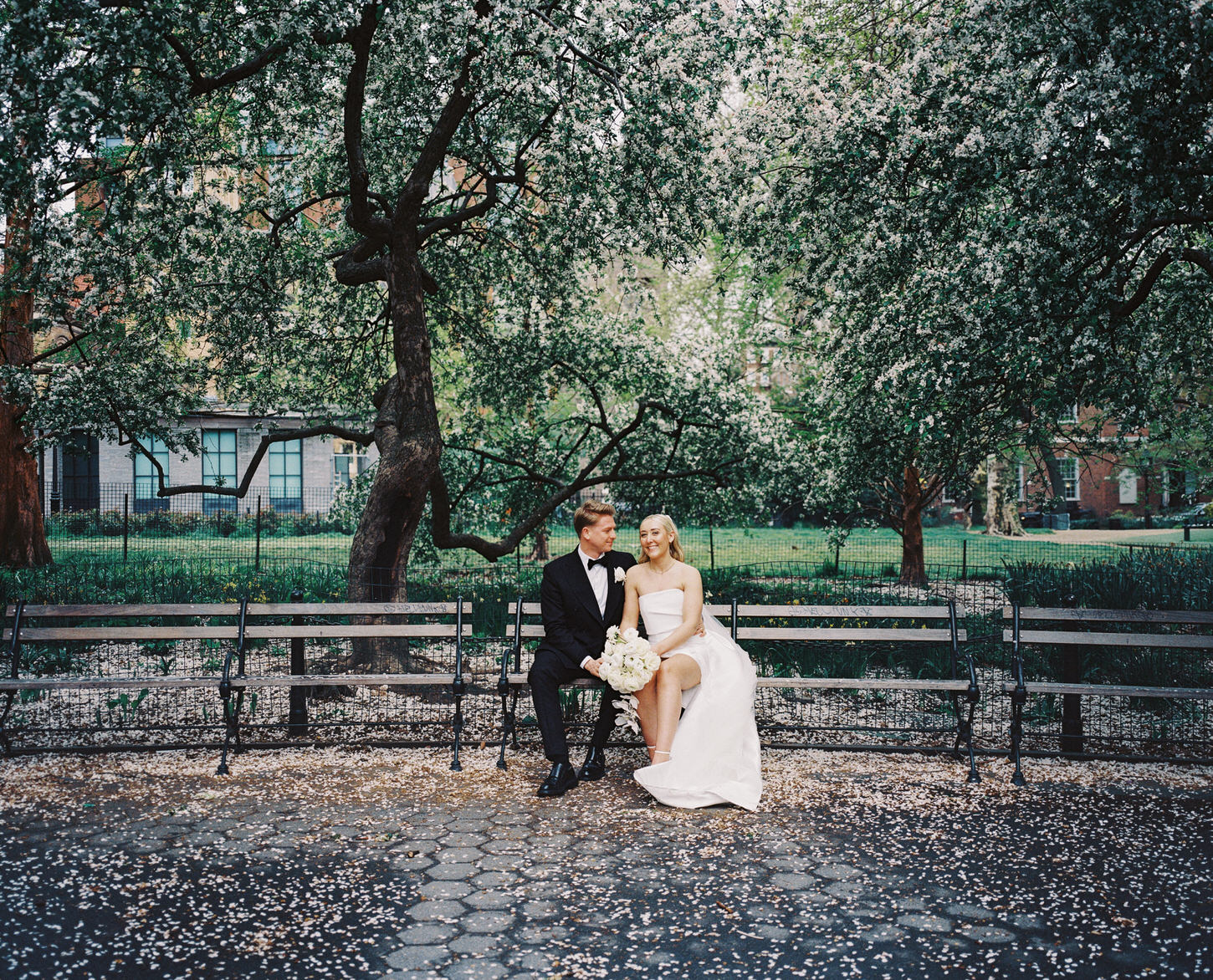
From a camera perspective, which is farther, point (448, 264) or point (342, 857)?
point (448, 264)

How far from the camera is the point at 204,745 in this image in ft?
23.7

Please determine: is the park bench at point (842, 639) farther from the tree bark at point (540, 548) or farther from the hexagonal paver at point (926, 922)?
the tree bark at point (540, 548)

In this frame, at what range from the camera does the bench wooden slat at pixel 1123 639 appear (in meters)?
6.67

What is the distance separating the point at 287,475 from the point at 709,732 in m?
29.2

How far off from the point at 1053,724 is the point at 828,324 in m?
5.31

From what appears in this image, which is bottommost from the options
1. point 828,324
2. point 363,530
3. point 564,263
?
point 363,530

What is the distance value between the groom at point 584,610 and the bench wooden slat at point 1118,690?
2646 mm

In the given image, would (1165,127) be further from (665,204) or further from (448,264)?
(448,264)

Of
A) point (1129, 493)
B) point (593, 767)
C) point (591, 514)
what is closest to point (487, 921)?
point (593, 767)

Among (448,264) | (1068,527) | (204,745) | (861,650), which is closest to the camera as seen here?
(204,745)

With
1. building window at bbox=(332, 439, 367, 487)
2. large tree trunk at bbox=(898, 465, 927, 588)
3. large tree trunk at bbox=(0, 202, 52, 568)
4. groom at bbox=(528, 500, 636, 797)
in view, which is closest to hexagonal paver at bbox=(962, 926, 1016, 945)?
groom at bbox=(528, 500, 636, 797)

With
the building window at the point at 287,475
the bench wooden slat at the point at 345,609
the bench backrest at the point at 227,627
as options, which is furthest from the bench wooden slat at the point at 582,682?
the building window at the point at 287,475

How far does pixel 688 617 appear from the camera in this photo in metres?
6.45

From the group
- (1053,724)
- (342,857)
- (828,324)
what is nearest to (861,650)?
(1053,724)
